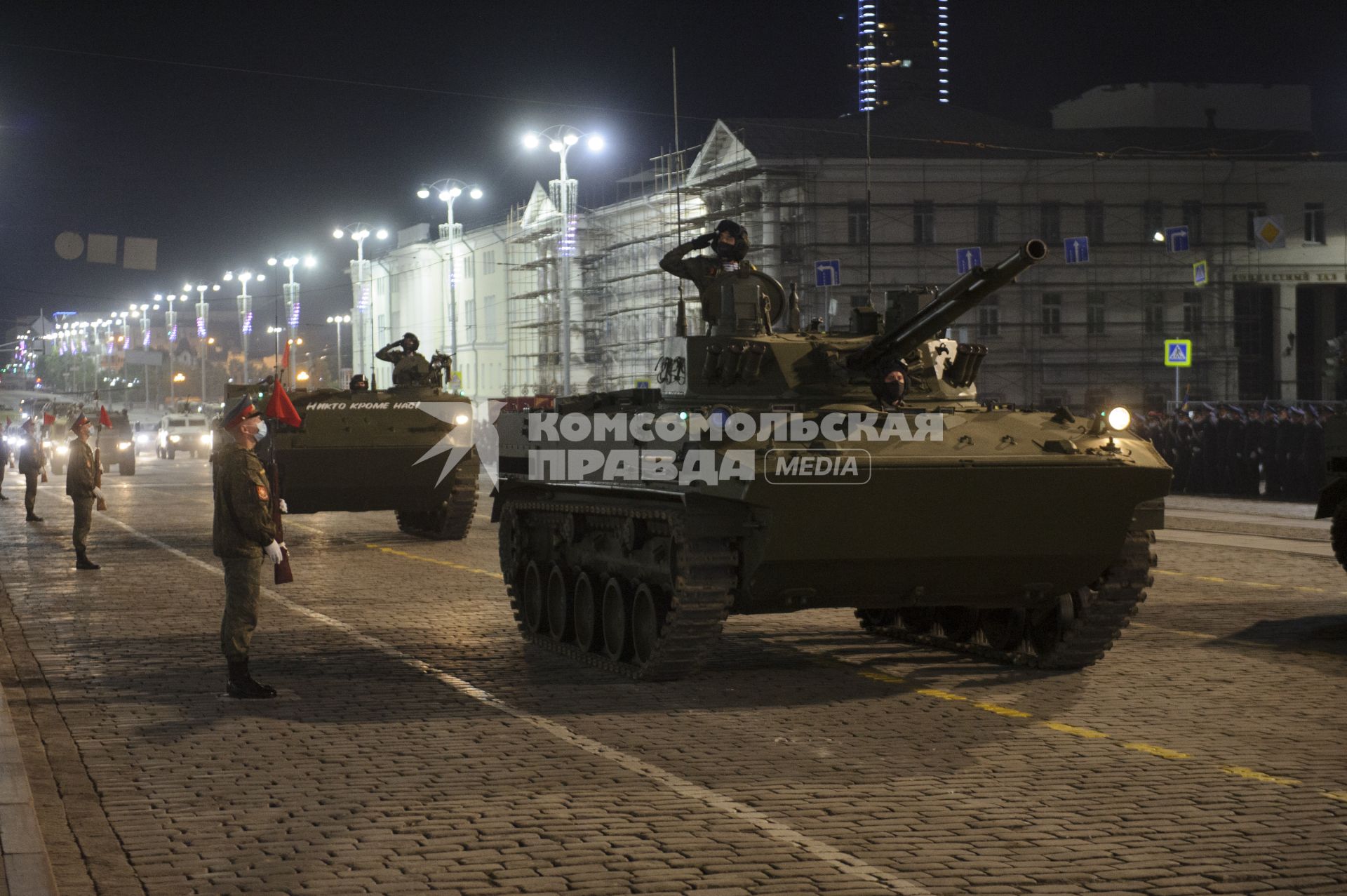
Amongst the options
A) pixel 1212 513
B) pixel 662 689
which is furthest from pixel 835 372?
pixel 1212 513

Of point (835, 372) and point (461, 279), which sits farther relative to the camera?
point (461, 279)

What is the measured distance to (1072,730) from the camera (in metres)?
9.59

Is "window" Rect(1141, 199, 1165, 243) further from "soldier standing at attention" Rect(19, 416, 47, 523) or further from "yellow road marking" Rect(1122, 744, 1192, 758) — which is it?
"yellow road marking" Rect(1122, 744, 1192, 758)

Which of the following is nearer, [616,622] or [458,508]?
[616,622]

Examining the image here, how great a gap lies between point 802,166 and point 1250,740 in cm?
4514

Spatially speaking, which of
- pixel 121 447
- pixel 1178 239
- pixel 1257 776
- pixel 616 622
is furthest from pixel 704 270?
pixel 121 447

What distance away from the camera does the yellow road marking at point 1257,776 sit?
822 centimetres

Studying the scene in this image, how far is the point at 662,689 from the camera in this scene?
1103cm

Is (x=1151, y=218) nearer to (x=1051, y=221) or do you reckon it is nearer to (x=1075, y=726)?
(x=1051, y=221)

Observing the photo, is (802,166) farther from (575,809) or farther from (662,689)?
(575,809)

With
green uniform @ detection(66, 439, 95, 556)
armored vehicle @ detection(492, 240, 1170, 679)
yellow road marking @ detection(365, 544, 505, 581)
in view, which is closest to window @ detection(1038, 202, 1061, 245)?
yellow road marking @ detection(365, 544, 505, 581)

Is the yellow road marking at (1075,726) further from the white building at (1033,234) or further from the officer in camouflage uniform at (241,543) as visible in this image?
the white building at (1033,234)

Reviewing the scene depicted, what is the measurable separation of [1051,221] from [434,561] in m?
39.1

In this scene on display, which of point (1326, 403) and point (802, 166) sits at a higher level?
point (802, 166)
